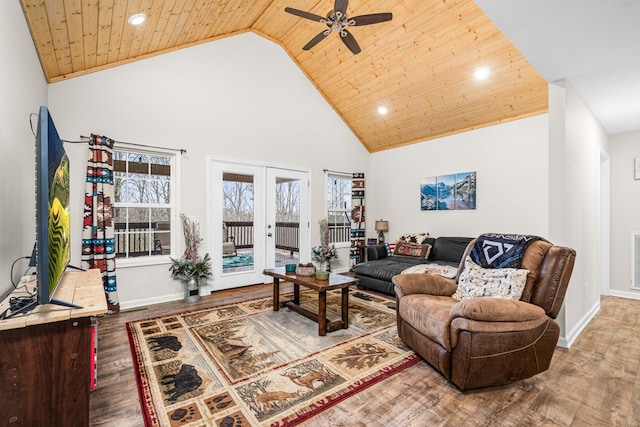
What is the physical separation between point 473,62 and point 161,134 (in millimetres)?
4309

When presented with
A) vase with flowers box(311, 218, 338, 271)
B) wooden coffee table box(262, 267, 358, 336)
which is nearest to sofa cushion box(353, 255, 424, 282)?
vase with flowers box(311, 218, 338, 271)

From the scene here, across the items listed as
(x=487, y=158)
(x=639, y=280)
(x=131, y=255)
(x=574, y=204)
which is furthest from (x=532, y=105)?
(x=131, y=255)

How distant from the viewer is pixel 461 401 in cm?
194

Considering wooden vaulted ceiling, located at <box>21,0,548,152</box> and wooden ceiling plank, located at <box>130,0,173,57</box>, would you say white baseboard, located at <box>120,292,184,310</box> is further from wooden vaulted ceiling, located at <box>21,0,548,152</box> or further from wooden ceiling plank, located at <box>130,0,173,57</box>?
wooden ceiling plank, located at <box>130,0,173,57</box>

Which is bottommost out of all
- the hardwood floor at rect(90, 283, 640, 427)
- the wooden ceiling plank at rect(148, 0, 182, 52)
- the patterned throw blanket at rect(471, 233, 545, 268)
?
the hardwood floor at rect(90, 283, 640, 427)

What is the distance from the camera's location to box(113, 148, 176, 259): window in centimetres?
390

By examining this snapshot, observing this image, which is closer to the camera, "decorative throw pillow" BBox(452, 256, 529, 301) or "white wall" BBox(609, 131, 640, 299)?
"decorative throw pillow" BBox(452, 256, 529, 301)

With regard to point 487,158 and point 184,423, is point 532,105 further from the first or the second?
point 184,423

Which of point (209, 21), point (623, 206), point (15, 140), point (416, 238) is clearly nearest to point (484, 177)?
point (416, 238)

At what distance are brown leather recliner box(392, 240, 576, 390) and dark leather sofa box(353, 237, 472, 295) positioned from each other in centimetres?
201

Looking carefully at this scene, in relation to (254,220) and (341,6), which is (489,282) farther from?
(254,220)

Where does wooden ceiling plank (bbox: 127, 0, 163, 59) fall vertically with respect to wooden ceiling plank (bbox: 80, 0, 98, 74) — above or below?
above

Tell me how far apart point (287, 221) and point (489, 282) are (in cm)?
364

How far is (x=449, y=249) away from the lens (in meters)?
4.84
